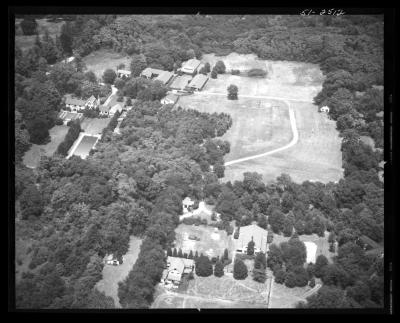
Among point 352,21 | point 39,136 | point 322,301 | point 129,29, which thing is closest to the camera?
point 322,301

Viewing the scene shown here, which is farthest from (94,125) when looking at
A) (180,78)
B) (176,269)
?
(176,269)

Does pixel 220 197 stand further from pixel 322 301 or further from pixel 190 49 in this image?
pixel 190 49

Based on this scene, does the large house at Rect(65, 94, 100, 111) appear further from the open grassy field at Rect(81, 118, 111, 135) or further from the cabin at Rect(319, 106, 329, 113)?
the cabin at Rect(319, 106, 329, 113)

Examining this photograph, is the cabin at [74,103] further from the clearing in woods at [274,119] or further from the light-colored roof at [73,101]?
the clearing in woods at [274,119]

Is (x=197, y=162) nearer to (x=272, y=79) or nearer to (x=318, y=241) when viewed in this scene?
(x=318, y=241)

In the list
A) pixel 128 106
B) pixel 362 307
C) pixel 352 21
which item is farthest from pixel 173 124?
pixel 362 307
